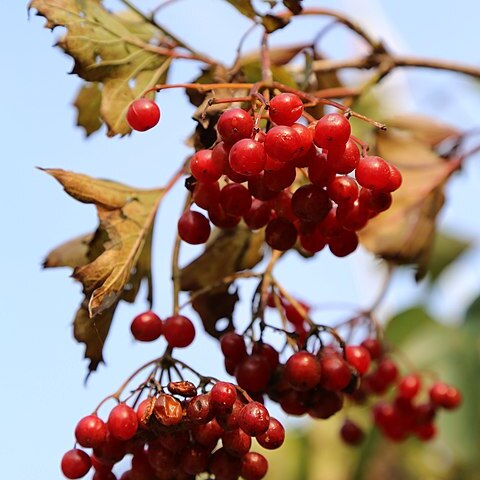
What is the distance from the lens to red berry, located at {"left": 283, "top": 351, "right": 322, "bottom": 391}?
1.18 metres

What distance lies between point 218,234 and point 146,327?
0.30 metres

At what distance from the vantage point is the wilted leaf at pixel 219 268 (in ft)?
4.69

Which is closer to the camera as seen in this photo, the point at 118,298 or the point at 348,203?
the point at 348,203

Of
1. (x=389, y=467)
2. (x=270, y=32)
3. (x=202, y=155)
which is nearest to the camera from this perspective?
(x=202, y=155)

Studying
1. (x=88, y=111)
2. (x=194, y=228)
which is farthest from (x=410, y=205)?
(x=194, y=228)

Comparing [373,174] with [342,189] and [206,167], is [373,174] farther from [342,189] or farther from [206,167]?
[206,167]

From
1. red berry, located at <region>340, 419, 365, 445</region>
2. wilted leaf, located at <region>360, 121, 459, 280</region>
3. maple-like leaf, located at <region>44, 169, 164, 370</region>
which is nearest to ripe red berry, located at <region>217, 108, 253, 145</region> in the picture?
maple-like leaf, located at <region>44, 169, 164, 370</region>

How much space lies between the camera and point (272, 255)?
4.58 ft

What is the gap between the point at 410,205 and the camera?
190 centimetres

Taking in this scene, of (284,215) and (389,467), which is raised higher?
(284,215)

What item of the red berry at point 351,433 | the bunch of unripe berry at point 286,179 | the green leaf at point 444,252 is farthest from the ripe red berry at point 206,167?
the green leaf at point 444,252

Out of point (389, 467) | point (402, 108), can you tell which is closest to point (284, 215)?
point (389, 467)

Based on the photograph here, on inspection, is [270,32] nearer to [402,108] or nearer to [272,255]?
[272,255]

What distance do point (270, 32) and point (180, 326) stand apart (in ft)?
1.46
